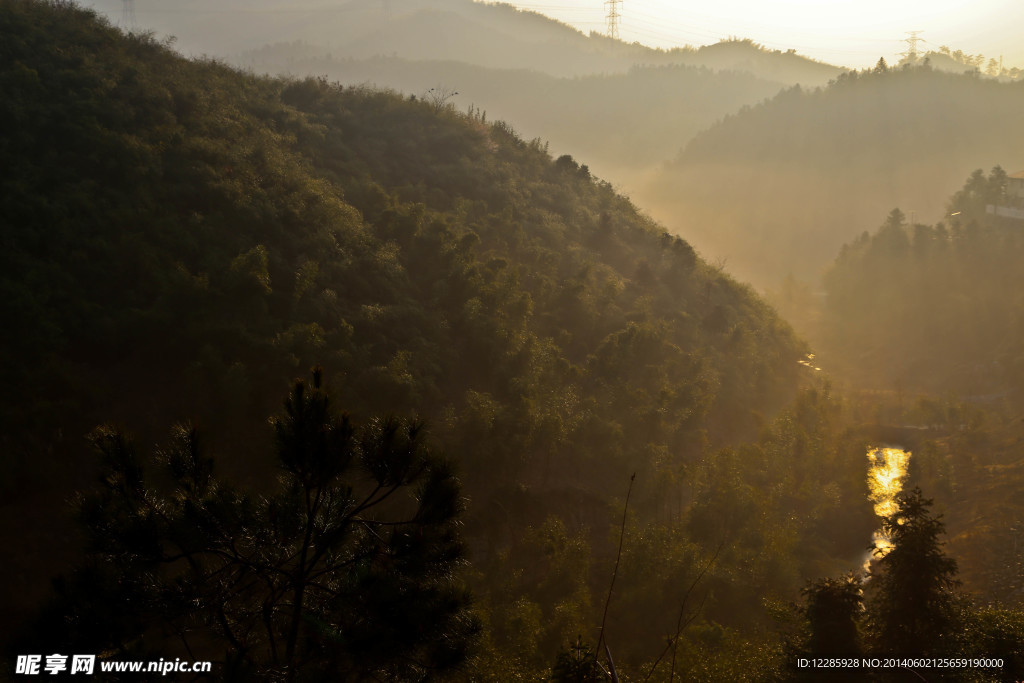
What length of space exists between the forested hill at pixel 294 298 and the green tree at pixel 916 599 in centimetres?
718

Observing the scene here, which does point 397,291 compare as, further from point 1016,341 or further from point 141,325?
point 1016,341

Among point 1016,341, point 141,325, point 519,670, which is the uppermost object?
point 1016,341

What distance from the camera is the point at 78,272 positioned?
19.9m

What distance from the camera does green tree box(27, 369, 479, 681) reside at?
269 inches

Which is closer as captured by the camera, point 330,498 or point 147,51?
point 330,498

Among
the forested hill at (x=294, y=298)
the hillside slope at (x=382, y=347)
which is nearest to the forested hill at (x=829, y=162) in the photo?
the forested hill at (x=294, y=298)

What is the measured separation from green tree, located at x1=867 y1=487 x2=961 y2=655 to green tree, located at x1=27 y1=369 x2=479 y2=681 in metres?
14.0

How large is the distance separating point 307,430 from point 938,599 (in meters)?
17.4

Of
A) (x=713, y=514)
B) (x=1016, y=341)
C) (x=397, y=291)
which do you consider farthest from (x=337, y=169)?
(x=1016, y=341)

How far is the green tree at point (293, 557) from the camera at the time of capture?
6.82 m

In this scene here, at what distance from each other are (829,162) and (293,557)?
121785 millimetres

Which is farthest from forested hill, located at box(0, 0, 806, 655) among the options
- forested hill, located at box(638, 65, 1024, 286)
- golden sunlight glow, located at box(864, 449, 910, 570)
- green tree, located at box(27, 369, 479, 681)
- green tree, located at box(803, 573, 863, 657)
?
forested hill, located at box(638, 65, 1024, 286)

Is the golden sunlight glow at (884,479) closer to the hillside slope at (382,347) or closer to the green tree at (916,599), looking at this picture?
the hillside slope at (382,347)

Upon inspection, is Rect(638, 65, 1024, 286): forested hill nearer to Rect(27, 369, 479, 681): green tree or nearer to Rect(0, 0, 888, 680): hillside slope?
Rect(0, 0, 888, 680): hillside slope
